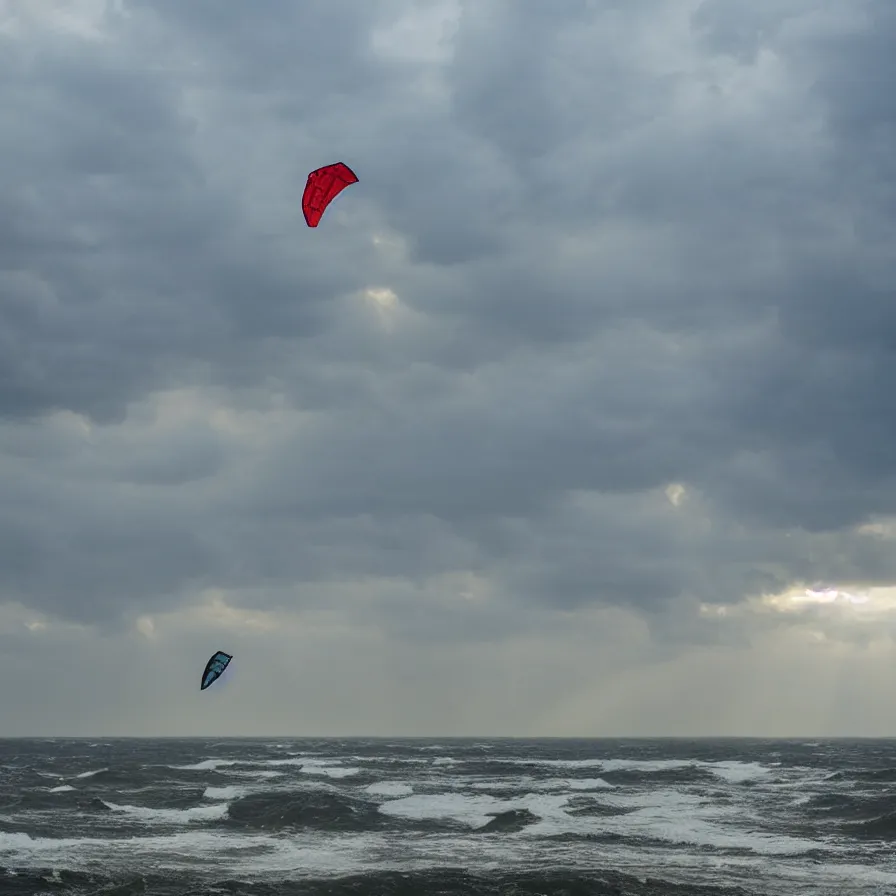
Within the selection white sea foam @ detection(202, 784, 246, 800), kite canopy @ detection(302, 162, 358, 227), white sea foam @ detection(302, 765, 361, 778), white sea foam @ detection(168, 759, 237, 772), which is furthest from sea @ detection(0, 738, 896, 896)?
kite canopy @ detection(302, 162, 358, 227)

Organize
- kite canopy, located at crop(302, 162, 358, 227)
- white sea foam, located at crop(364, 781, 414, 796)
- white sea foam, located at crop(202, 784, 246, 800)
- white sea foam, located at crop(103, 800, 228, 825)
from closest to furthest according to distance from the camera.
A: kite canopy, located at crop(302, 162, 358, 227)
white sea foam, located at crop(103, 800, 228, 825)
white sea foam, located at crop(202, 784, 246, 800)
white sea foam, located at crop(364, 781, 414, 796)

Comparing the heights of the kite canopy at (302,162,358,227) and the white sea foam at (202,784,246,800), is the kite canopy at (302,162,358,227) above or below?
above

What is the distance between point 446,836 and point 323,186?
74.4 ft

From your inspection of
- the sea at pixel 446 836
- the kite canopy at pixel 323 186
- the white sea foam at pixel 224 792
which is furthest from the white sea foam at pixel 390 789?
the kite canopy at pixel 323 186

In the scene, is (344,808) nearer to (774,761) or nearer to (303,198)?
(303,198)

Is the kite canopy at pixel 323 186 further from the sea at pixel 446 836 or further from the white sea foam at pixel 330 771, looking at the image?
the white sea foam at pixel 330 771

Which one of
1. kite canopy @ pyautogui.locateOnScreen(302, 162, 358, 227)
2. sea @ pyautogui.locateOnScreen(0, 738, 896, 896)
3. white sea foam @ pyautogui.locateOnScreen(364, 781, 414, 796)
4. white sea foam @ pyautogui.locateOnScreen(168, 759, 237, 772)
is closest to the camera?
sea @ pyautogui.locateOnScreen(0, 738, 896, 896)

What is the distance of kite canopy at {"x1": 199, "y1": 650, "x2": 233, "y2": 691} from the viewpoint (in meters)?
31.7

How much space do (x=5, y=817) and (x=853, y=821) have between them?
3376 cm

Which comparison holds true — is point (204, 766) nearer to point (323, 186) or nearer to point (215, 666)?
point (215, 666)

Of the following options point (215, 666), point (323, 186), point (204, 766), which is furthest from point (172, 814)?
point (204, 766)

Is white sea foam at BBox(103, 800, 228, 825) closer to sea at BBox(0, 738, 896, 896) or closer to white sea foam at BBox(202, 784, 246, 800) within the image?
sea at BBox(0, 738, 896, 896)

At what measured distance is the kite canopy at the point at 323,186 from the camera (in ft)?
96.3

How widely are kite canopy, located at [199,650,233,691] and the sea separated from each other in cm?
532
